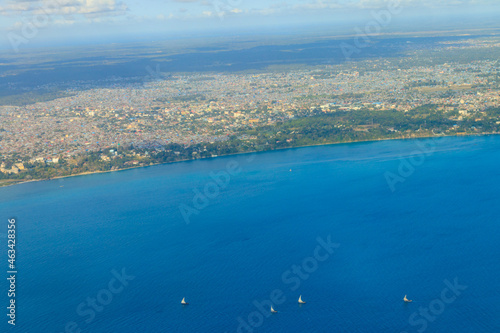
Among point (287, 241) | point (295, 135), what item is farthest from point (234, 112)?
point (287, 241)

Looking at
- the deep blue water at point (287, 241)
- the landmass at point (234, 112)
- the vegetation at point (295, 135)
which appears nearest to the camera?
the deep blue water at point (287, 241)

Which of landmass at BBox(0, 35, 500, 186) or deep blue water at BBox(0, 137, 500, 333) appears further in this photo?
landmass at BBox(0, 35, 500, 186)

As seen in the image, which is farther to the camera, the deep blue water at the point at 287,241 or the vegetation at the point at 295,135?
the vegetation at the point at 295,135

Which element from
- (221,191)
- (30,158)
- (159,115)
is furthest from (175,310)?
(159,115)

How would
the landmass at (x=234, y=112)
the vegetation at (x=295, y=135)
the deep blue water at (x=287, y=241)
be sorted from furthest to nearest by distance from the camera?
the landmass at (x=234, y=112)
the vegetation at (x=295, y=135)
the deep blue water at (x=287, y=241)

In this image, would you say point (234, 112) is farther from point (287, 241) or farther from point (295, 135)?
point (287, 241)

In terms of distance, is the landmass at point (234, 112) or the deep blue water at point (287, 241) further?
the landmass at point (234, 112)

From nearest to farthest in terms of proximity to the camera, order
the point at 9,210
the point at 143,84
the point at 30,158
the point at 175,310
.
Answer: the point at 175,310
the point at 9,210
the point at 30,158
the point at 143,84

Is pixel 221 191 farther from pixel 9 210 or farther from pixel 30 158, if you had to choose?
pixel 30 158
